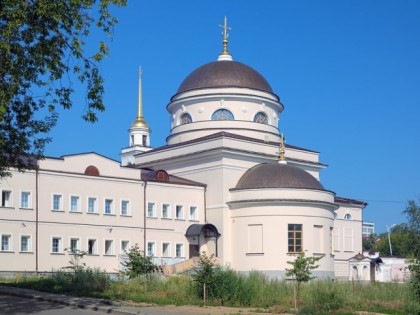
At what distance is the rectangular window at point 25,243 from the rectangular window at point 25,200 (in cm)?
191

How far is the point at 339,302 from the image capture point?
23500 millimetres

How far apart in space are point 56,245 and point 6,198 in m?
4.72

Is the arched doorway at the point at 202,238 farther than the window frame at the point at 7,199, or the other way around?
the arched doorway at the point at 202,238

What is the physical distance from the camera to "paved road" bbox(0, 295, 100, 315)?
2150 centimetres

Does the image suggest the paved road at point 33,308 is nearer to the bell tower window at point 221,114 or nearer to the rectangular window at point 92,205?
the rectangular window at point 92,205

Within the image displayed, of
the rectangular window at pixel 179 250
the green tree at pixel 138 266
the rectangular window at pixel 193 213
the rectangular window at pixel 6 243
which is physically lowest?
the green tree at pixel 138 266

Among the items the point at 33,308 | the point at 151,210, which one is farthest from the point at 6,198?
the point at 33,308

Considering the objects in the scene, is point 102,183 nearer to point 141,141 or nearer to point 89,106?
point 89,106

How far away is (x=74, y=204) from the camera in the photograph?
47.5 meters

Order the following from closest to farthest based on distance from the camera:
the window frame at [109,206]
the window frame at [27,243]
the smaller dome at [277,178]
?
1. the window frame at [27,243]
2. the window frame at [109,206]
3. the smaller dome at [277,178]

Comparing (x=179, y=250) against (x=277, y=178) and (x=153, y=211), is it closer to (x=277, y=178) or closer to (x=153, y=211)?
(x=153, y=211)

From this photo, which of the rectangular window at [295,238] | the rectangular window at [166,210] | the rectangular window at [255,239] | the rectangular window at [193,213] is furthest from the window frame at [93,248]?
the rectangular window at [295,238]

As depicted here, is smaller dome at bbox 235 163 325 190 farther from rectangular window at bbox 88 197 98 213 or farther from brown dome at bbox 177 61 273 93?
rectangular window at bbox 88 197 98 213

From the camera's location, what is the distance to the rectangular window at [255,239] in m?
50.3
